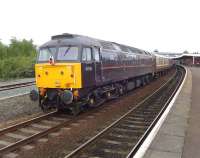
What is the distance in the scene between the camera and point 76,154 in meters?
8.10

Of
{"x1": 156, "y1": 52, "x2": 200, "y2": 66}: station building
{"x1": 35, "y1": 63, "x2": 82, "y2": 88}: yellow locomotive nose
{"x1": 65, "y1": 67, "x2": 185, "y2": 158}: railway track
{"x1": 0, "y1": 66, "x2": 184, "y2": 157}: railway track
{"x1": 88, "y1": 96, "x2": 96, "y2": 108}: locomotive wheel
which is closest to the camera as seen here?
{"x1": 65, "y1": 67, "x2": 185, "y2": 158}: railway track

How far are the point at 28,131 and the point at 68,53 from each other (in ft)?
12.7

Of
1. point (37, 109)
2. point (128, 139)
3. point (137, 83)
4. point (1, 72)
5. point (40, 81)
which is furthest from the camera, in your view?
point (1, 72)

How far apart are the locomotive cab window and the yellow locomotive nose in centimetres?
36

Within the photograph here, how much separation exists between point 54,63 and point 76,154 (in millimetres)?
5621

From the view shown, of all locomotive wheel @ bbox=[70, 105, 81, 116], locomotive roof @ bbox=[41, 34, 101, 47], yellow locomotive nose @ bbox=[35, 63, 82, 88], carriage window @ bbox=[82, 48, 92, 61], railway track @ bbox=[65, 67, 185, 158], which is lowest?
railway track @ bbox=[65, 67, 185, 158]

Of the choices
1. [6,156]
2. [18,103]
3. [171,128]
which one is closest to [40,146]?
[6,156]

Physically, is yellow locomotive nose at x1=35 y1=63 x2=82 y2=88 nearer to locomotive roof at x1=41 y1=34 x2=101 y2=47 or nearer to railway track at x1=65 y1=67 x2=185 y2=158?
locomotive roof at x1=41 y1=34 x2=101 y2=47

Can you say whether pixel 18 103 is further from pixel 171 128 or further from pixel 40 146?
pixel 171 128

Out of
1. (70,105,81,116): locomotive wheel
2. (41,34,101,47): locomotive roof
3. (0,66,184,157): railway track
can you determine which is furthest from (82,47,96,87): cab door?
(0,66,184,157): railway track

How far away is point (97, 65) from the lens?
14.5 meters

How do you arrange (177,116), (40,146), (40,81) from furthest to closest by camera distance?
(40,81), (177,116), (40,146)

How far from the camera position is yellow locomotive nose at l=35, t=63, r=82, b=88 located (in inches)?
497

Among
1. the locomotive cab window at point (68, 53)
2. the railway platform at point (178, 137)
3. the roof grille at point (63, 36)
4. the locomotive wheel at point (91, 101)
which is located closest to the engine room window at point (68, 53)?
the locomotive cab window at point (68, 53)
